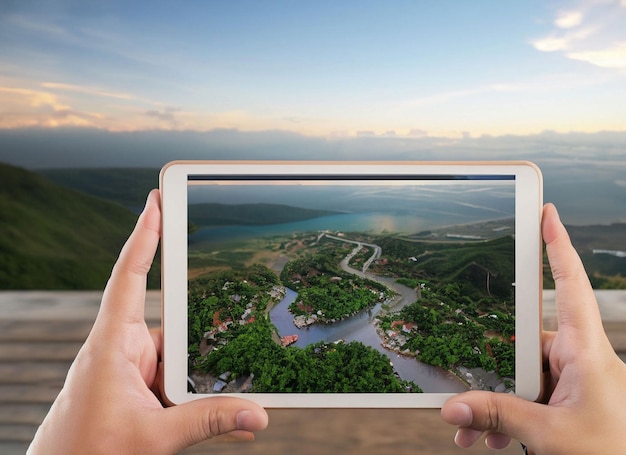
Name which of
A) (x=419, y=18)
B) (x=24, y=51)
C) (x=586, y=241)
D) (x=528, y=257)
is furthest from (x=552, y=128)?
(x=24, y=51)

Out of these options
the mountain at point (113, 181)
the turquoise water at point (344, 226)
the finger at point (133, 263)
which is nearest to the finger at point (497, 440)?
the turquoise water at point (344, 226)

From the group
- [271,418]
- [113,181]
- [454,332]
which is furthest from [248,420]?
[113,181]

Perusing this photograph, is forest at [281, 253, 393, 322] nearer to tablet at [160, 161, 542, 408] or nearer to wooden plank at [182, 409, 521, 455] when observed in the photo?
tablet at [160, 161, 542, 408]

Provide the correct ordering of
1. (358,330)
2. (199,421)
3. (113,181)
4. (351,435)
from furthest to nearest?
(113,181), (351,435), (358,330), (199,421)

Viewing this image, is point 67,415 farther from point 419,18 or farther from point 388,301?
point 419,18

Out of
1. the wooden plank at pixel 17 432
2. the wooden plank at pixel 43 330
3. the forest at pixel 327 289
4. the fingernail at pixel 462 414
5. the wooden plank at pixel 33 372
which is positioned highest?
the forest at pixel 327 289

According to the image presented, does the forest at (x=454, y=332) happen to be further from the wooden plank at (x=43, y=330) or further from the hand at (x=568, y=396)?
the wooden plank at (x=43, y=330)

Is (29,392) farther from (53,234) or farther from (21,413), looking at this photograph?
(53,234)
